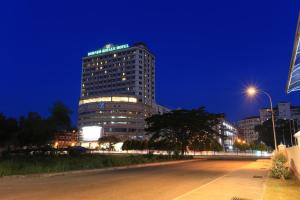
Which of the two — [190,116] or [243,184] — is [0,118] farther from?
[243,184]

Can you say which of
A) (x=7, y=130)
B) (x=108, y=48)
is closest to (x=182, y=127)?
(x=7, y=130)

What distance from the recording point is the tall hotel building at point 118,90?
549ft

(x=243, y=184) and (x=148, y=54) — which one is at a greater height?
(x=148, y=54)

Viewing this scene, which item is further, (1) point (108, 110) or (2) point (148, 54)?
(2) point (148, 54)

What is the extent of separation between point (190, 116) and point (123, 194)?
48.0 metres

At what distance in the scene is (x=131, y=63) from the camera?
180 metres

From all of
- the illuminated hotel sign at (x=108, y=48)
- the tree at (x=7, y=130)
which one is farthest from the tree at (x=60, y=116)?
the illuminated hotel sign at (x=108, y=48)

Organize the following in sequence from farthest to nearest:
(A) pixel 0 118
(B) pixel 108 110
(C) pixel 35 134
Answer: (B) pixel 108 110 < (C) pixel 35 134 < (A) pixel 0 118

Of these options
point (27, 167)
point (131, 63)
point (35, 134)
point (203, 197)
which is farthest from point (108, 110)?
point (203, 197)

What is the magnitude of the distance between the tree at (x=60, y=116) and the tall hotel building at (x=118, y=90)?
69.9 m

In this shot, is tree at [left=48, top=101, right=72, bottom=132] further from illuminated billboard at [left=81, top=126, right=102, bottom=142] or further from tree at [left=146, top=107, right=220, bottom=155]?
illuminated billboard at [left=81, top=126, right=102, bottom=142]

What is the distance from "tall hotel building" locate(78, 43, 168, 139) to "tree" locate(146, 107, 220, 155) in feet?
337

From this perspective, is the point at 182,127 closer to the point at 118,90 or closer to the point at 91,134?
the point at 91,134

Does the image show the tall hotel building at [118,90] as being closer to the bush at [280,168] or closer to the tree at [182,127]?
the tree at [182,127]
